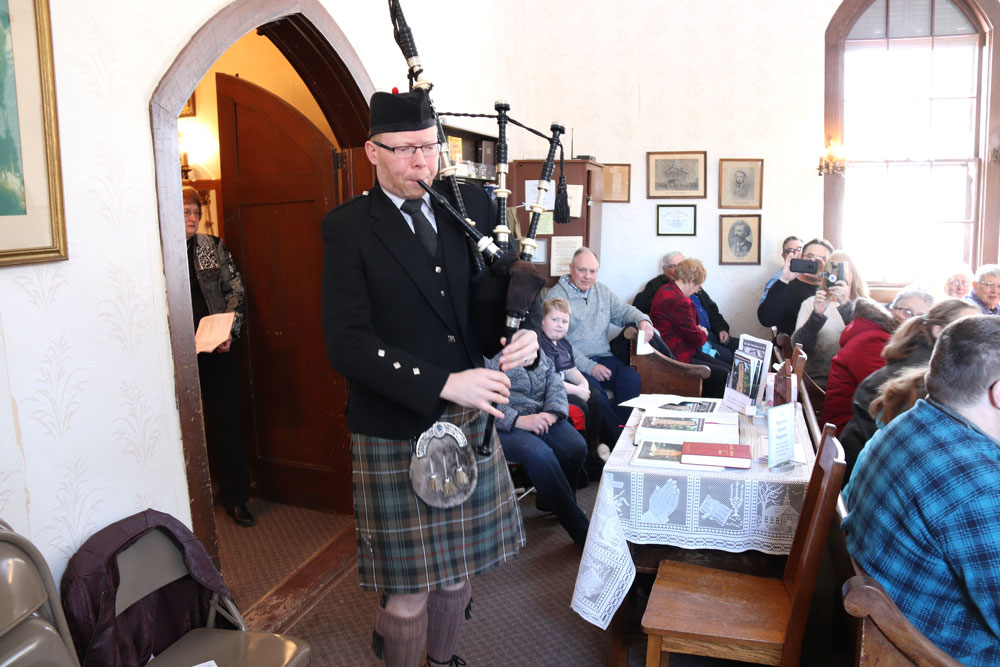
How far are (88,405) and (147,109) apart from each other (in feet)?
2.47

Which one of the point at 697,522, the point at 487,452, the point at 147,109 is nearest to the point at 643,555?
the point at 697,522

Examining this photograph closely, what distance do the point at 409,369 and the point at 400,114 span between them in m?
0.52

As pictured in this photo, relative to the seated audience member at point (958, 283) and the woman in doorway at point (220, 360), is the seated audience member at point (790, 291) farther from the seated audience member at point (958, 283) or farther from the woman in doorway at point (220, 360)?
the woman in doorway at point (220, 360)

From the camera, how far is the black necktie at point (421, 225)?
171cm

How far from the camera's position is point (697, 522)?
2105 mm

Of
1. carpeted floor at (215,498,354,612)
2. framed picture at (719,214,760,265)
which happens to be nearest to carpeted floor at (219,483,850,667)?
carpeted floor at (215,498,354,612)

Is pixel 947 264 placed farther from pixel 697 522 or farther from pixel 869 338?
pixel 697 522

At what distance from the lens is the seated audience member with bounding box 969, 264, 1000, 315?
403cm

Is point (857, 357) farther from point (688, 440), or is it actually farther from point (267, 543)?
point (267, 543)

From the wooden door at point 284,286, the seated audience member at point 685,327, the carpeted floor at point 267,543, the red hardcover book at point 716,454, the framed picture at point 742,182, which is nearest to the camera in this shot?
the red hardcover book at point 716,454

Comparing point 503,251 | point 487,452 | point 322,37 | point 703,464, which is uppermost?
point 322,37

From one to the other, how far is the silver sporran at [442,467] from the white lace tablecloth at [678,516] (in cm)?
54

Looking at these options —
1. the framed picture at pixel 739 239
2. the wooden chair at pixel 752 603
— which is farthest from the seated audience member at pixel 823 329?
the wooden chair at pixel 752 603

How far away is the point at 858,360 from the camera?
2.98 metres
